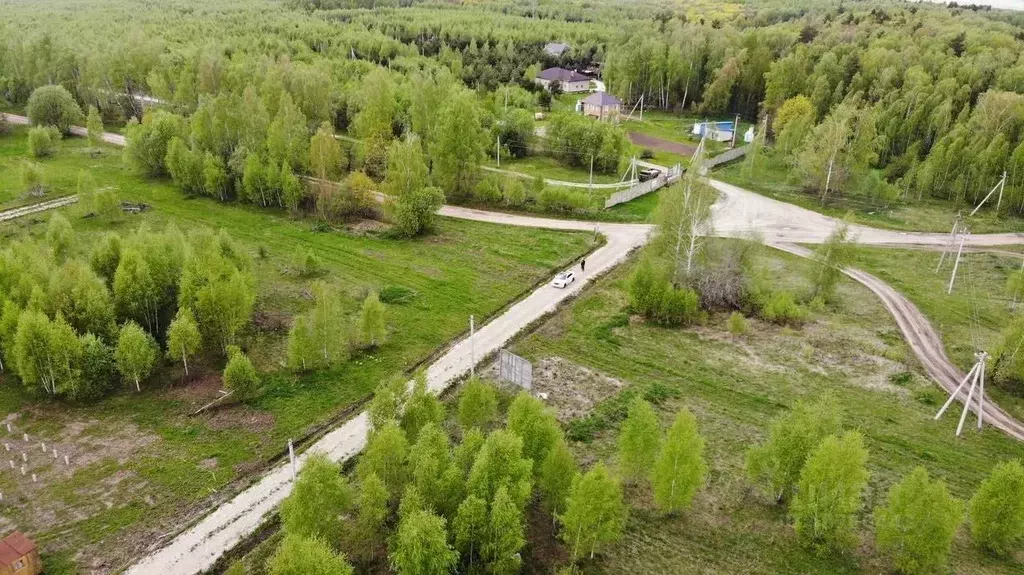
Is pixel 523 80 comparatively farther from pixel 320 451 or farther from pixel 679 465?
pixel 679 465

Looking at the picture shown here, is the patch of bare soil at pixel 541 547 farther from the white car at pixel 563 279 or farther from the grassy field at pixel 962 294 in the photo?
the grassy field at pixel 962 294

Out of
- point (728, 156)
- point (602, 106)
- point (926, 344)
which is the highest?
point (602, 106)

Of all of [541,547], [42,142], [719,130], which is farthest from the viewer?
[719,130]

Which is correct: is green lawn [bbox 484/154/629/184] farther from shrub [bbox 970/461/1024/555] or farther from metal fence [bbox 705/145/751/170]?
shrub [bbox 970/461/1024/555]

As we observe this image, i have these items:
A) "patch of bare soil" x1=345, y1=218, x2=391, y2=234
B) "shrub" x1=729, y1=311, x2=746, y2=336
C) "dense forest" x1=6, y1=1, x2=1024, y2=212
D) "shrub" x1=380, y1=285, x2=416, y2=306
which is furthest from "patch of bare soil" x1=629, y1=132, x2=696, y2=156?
"shrub" x1=380, y1=285, x2=416, y2=306

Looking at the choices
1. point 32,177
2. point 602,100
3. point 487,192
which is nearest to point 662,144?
point 602,100

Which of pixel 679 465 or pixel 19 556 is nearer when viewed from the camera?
pixel 19 556
